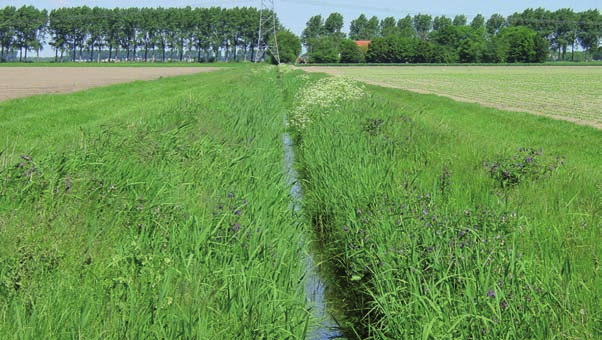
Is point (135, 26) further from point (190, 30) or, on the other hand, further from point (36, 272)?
point (36, 272)

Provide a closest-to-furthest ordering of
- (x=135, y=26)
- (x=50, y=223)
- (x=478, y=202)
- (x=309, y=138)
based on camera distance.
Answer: (x=50, y=223)
(x=478, y=202)
(x=309, y=138)
(x=135, y=26)

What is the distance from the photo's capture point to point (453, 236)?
16.8 ft

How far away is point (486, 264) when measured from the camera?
4.49 meters

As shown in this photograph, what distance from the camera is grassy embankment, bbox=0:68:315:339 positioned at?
382cm

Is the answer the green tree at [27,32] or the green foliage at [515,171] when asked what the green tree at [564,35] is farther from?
the green foliage at [515,171]

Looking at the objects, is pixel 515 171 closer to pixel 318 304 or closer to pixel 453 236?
pixel 453 236

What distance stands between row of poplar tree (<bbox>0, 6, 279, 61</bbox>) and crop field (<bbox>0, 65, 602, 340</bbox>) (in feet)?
530

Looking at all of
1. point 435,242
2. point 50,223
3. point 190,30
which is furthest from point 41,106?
point 190,30

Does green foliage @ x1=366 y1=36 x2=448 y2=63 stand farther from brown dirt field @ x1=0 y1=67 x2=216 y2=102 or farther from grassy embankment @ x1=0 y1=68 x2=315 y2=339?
grassy embankment @ x1=0 y1=68 x2=315 y2=339

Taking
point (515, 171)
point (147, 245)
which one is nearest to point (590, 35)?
point (515, 171)

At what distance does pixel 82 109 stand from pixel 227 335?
1704 centimetres

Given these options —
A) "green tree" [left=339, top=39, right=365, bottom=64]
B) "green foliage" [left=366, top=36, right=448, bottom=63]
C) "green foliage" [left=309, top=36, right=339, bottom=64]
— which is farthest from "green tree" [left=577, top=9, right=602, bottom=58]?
"green foliage" [left=309, top=36, right=339, bottom=64]

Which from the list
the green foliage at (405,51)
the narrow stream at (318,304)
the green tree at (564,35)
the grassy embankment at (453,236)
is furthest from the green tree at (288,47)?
the narrow stream at (318,304)

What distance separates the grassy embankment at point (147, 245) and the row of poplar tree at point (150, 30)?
16226cm
